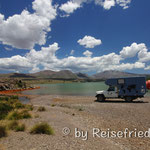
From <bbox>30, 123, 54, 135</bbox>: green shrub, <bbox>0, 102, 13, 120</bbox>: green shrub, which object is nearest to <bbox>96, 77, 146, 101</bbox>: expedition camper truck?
<bbox>0, 102, 13, 120</bbox>: green shrub

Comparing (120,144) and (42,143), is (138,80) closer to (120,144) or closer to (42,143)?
(120,144)

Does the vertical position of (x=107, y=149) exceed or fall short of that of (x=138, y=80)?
it falls short

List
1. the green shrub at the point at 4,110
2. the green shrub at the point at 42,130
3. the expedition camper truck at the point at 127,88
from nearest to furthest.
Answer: the green shrub at the point at 42,130
the green shrub at the point at 4,110
the expedition camper truck at the point at 127,88

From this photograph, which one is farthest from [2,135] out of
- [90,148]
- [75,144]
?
[90,148]

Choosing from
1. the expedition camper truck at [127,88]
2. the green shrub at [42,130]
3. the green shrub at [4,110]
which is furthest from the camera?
the expedition camper truck at [127,88]

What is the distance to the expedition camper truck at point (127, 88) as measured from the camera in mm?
19750

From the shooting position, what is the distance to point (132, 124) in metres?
9.12

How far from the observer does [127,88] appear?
66.6 ft

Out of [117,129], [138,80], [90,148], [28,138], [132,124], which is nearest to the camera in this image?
[90,148]

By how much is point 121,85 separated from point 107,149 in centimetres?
1664

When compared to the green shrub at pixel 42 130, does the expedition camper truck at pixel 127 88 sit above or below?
above

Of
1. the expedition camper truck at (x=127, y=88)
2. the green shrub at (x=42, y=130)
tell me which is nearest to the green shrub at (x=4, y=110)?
the green shrub at (x=42, y=130)

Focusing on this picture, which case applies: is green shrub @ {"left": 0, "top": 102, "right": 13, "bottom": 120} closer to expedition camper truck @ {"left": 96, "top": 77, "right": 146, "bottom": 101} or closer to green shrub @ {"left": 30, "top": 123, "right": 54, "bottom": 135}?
green shrub @ {"left": 30, "top": 123, "right": 54, "bottom": 135}

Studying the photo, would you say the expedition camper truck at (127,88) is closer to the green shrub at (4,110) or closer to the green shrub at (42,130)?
the green shrub at (4,110)
